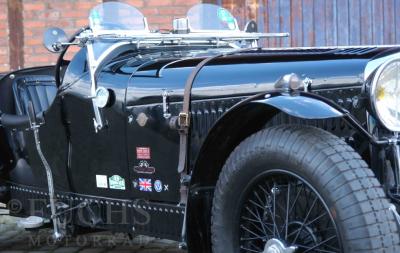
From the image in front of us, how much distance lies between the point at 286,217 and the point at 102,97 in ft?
4.41

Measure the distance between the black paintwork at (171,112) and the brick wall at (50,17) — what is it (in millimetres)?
3623

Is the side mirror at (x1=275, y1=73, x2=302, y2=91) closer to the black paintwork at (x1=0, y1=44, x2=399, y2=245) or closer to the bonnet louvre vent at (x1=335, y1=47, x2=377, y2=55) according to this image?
the black paintwork at (x1=0, y1=44, x2=399, y2=245)

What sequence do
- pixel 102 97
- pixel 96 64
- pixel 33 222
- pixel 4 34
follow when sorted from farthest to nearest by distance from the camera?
pixel 4 34 → pixel 33 222 → pixel 96 64 → pixel 102 97

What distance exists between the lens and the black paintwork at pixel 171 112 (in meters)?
3.03

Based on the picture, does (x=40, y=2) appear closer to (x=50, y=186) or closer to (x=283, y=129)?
(x=50, y=186)

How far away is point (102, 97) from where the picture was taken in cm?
370

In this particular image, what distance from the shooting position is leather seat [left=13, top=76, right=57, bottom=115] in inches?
194

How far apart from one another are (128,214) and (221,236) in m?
0.81

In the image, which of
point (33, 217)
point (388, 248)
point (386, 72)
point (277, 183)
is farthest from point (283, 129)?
point (33, 217)

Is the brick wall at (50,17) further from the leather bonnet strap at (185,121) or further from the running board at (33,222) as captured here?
the leather bonnet strap at (185,121)

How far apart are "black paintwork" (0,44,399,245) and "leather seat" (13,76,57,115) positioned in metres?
0.59

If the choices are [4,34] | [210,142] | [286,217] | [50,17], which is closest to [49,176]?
[210,142]

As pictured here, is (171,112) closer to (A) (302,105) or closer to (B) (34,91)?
(A) (302,105)

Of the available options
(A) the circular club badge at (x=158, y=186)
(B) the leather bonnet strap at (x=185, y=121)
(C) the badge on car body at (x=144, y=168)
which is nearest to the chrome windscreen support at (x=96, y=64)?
(C) the badge on car body at (x=144, y=168)
